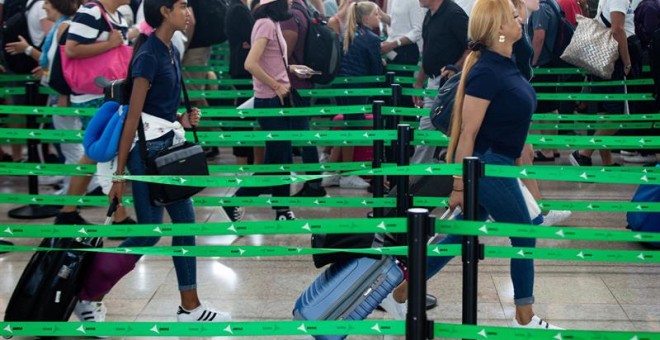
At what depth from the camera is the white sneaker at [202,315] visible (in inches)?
253

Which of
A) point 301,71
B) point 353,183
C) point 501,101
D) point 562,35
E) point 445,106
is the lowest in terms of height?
point 353,183

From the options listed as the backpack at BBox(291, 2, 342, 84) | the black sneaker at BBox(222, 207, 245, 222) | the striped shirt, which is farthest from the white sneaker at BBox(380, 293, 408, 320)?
the backpack at BBox(291, 2, 342, 84)

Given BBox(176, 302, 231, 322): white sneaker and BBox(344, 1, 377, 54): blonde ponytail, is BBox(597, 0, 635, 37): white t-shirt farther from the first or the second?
BBox(176, 302, 231, 322): white sneaker

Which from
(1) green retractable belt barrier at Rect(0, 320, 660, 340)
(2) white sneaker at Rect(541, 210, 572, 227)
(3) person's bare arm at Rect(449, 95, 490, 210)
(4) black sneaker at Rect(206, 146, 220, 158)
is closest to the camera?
(1) green retractable belt barrier at Rect(0, 320, 660, 340)

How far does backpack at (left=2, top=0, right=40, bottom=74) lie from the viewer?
10.8 meters

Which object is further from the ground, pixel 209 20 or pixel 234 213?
pixel 209 20

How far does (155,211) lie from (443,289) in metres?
2.04

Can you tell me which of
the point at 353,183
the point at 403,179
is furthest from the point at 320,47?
the point at 403,179

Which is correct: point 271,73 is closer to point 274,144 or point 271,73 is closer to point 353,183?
point 274,144

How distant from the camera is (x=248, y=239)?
8.72 metres

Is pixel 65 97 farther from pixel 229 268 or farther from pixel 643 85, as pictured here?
pixel 643 85

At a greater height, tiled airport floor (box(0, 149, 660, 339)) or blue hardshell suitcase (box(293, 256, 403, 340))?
blue hardshell suitcase (box(293, 256, 403, 340))

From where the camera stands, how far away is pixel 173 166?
6.16 metres

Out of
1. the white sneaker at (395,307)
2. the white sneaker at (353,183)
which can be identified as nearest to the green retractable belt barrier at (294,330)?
the white sneaker at (395,307)
